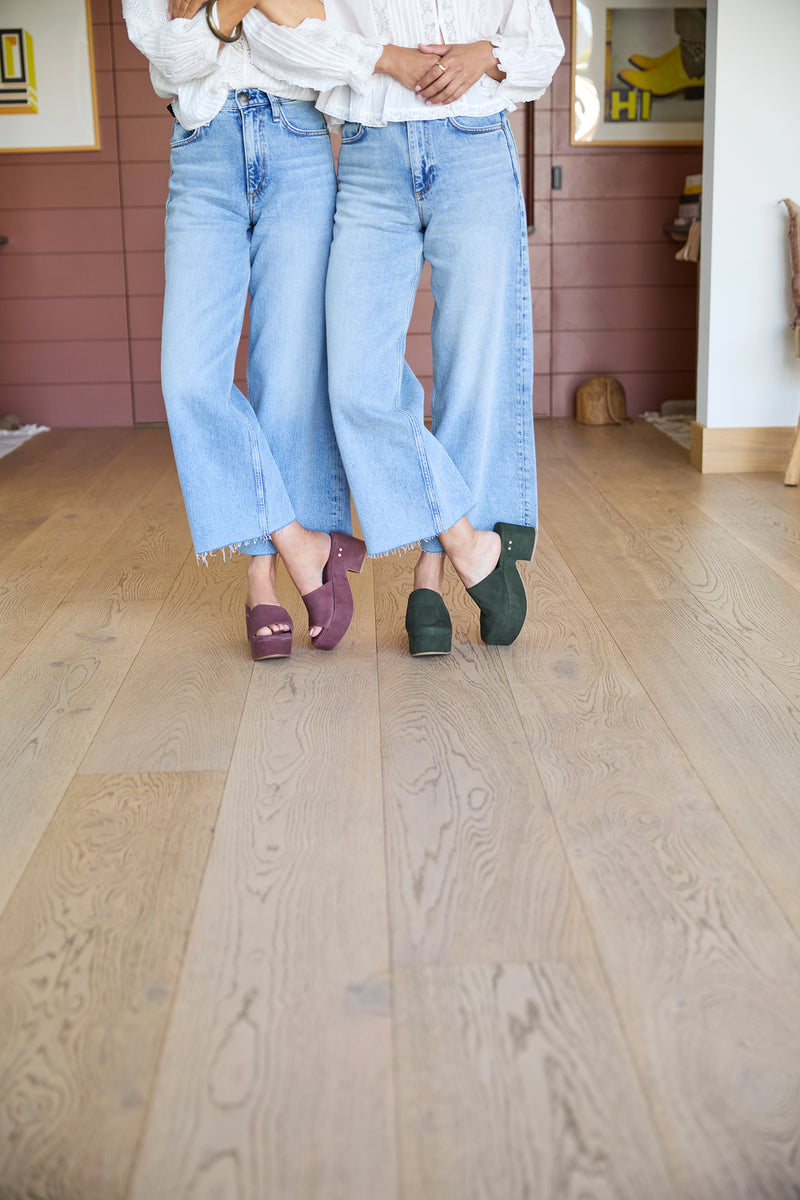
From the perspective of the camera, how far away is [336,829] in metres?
1.32

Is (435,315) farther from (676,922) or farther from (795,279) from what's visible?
(795,279)

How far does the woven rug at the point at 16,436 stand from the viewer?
177 inches

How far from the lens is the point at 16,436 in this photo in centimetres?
482

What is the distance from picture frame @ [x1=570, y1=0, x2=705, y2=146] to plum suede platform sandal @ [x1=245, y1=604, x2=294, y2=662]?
3730mm

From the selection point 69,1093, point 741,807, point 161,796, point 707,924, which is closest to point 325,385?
point 161,796

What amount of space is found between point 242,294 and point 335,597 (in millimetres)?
527

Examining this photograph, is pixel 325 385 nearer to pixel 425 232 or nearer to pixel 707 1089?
pixel 425 232

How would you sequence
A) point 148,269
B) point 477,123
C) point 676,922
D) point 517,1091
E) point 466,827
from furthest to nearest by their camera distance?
point 148,269 < point 477,123 < point 466,827 < point 676,922 < point 517,1091

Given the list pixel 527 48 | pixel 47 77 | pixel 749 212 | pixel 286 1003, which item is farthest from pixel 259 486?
pixel 47 77

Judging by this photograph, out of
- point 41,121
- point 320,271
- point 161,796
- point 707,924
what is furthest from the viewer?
point 41,121

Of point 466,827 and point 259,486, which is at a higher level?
point 259,486

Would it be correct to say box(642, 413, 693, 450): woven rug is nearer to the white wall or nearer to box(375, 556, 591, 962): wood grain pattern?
the white wall

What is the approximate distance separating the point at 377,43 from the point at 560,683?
1003 millimetres

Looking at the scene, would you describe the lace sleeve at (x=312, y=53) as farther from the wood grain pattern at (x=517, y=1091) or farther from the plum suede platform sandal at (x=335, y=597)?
the wood grain pattern at (x=517, y=1091)
